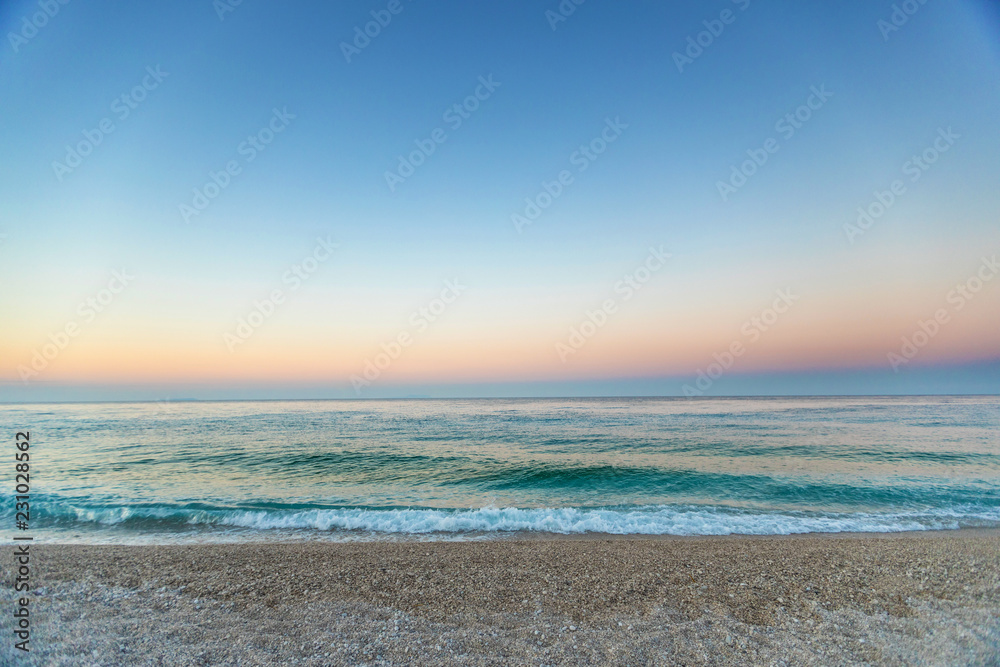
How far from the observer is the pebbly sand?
547cm

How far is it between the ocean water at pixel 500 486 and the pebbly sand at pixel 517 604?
2236 mm

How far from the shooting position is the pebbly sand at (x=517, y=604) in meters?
5.47

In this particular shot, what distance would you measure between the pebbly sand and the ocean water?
224 centimetres

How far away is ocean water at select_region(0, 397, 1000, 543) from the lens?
12.3 m

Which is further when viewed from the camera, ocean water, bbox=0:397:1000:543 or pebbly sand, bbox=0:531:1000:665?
ocean water, bbox=0:397:1000:543

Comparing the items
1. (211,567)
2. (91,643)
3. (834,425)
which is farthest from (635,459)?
(834,425)

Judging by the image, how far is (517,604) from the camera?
6.88 m

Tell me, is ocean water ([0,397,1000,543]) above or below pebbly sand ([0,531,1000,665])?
below

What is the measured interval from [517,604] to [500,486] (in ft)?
33.7

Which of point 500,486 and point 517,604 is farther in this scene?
point 500,486

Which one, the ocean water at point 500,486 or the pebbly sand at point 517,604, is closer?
the pebbly sand at point 517,604

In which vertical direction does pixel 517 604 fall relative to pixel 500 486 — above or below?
above

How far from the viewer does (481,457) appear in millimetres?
22844

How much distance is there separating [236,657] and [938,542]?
15094 mm
